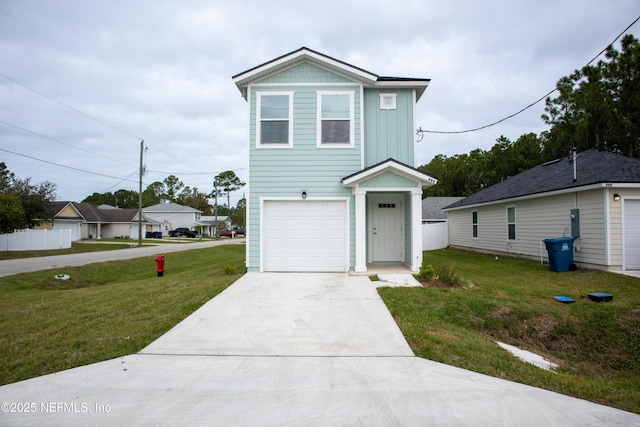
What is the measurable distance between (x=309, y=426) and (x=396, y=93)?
10071mm

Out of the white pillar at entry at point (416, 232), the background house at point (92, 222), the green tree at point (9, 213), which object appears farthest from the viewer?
the background house at point (92, 222)

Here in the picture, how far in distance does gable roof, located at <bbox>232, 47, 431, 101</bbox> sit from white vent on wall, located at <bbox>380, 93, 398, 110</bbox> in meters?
0.30

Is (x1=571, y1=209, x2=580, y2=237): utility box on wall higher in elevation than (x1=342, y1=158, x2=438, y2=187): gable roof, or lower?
lower

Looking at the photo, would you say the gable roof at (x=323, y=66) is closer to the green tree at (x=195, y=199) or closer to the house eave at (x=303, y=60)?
the house eave at (x=303, y=60)

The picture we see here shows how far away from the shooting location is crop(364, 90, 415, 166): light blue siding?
11016 mm

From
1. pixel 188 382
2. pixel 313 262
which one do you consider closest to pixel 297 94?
pixel 313 262

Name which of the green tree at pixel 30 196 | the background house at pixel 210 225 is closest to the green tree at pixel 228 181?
the background house at pixel 210 225

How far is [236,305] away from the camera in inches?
280

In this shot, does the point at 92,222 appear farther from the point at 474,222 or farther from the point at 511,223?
the point at 511,223

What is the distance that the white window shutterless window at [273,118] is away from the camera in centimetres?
1067

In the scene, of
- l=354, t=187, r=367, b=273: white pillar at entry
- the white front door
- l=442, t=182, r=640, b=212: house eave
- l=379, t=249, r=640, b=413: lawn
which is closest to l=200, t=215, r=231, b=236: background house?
l=442, t=182, r=640, b=212: house eave

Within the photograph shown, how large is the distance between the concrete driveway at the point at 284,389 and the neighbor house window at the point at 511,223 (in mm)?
12895

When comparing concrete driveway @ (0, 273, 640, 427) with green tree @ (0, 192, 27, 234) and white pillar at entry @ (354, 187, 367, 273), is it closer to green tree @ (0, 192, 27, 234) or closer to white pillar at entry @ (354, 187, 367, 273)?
white pillar at entry @ (354, 187, 367, 273)

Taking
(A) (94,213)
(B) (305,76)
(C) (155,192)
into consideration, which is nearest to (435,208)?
(B) (305,76)
